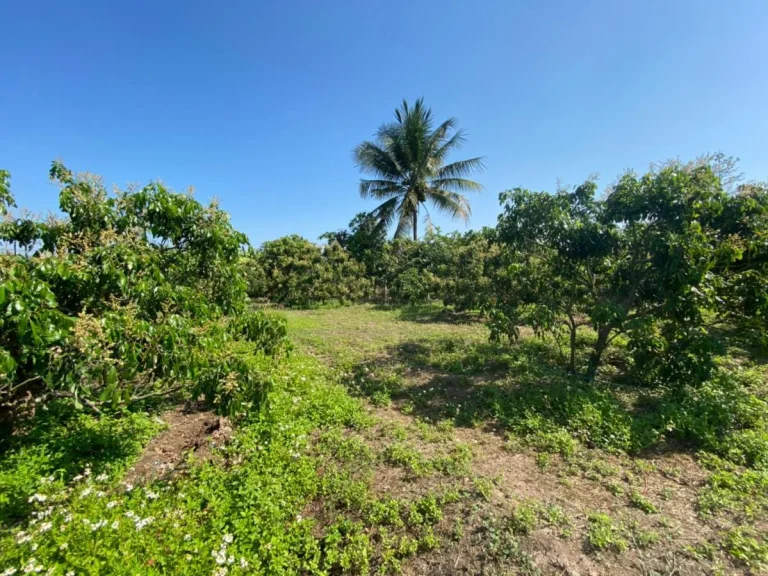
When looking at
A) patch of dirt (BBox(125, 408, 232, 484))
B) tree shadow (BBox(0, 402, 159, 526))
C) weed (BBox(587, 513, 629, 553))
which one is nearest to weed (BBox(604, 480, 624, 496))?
weed (BBox(587, 513, 629, 553))

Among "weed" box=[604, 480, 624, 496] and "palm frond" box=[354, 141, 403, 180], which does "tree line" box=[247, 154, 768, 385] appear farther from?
"palm frond" box=[354, 141, 403, 180]

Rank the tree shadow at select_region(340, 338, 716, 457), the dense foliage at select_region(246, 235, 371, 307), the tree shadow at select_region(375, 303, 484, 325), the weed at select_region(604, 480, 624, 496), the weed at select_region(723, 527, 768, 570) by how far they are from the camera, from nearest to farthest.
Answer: the weed at select_region(723, 527, 768, 570), the weed at select_region(604, 480, 624, 496), the tree shadow at select_region(340, 338, 716, 457), the tree shadow at select_region(375, 303, 484, 325), the dense foliage at select_region(246, 235, 371, 307)

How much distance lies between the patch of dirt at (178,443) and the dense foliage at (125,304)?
679 mm

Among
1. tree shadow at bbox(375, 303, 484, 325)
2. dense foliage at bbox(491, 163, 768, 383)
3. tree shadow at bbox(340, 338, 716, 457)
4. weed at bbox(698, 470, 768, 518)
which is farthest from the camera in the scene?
tree shadow at bbox(375, 303, 484, 325)

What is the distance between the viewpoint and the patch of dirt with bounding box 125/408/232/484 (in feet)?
9.09

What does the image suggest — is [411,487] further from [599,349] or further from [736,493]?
[599,349]

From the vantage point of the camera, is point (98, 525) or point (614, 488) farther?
point (614, 488)

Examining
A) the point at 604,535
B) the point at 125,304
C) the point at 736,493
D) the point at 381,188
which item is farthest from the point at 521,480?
the point at 381,188

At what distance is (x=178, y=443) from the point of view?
3250 millimetres

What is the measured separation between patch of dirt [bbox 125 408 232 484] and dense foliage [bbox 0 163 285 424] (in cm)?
68

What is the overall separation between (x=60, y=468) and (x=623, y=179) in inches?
279

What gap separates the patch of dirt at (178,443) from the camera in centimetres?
277

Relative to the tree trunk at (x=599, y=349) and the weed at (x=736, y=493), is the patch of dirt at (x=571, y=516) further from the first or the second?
the tree trunk at (x=599, y=349)

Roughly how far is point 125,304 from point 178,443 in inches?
63.7
